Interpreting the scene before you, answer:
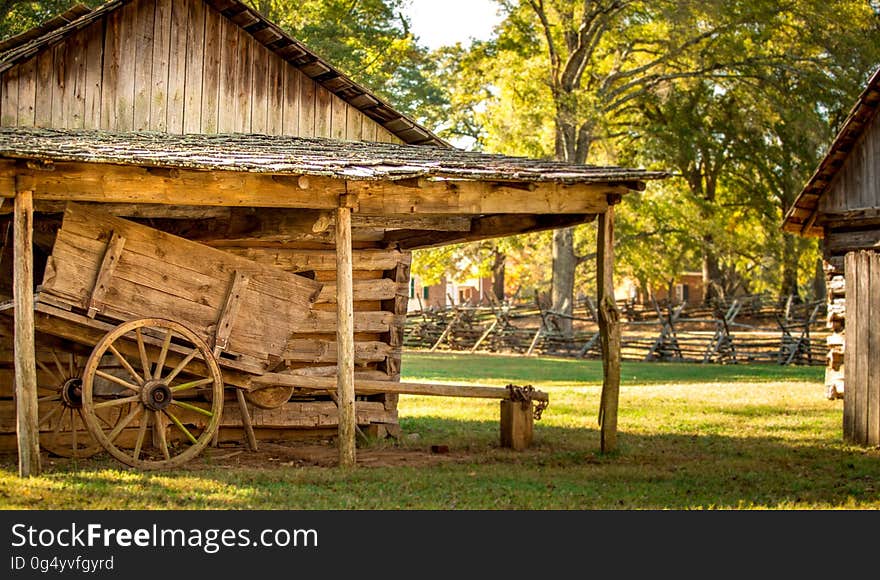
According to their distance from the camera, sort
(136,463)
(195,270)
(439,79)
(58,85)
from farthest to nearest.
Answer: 1. (439,79)
2. (58,85)
3. (195,270)
4. (136,463)

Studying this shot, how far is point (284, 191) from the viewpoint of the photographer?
436 inches

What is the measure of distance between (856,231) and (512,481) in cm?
738

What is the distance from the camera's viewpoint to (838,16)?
32.6m

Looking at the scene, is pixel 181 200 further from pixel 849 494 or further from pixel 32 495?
pixel 849 494

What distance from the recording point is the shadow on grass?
9.41 metres

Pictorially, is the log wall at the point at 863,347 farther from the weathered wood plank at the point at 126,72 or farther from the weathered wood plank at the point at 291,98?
the weathered wood plank at the point at 126,72

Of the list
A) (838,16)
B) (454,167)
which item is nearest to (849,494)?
(454,167)

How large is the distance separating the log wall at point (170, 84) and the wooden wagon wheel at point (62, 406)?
9.89ft

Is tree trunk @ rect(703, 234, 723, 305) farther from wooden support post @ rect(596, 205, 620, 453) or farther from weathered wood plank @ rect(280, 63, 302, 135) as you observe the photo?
wooden support post @ rect(596, 205, 620, 453)

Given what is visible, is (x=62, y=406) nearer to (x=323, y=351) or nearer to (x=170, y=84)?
(x=323, y=351)

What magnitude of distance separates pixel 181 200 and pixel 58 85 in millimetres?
4061

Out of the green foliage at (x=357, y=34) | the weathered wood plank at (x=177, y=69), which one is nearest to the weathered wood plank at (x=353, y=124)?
the weathered wood plank at (x=177, y=69)

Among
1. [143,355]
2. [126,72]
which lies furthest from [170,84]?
[143,355]

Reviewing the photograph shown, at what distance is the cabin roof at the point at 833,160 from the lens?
575 inches
